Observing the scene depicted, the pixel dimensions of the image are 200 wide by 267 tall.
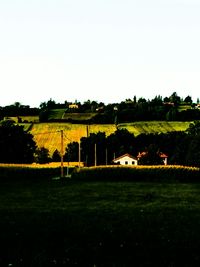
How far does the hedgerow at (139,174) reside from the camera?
74312 mm

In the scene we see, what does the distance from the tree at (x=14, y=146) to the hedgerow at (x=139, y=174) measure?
47.6 meters

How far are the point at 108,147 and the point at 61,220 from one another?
413 feet

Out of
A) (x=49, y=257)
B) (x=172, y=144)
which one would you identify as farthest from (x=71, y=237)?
(x=172, y=144)

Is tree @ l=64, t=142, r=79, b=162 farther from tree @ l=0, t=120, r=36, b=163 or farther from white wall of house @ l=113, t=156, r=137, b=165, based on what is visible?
tree @ l=0, t=120, r=36, b=163

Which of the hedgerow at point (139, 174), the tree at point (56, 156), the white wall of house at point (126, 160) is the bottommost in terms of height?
the hedgerow at point (139, 174)

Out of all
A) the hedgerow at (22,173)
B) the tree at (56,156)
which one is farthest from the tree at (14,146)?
the hedgerow at (22,173)

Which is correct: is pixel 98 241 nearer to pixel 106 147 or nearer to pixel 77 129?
pixel 106 147

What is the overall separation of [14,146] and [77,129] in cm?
4495

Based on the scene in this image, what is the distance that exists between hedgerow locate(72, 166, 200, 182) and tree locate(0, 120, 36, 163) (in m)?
47.6

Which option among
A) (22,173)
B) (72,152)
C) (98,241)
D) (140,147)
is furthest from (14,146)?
(98,241)

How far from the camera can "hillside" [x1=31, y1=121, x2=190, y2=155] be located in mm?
153500

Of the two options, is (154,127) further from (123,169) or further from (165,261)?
(165,261)

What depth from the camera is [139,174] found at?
2918 inches

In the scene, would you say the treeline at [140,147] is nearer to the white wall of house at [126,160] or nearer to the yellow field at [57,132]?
the white wall of house at [126,160]
